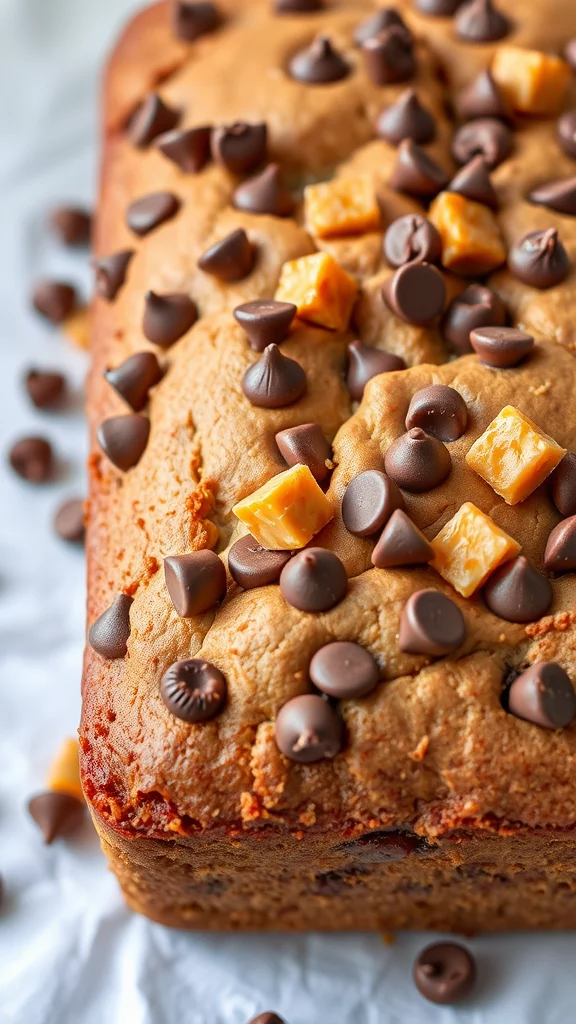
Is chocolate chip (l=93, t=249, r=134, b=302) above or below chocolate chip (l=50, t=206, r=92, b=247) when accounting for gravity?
above

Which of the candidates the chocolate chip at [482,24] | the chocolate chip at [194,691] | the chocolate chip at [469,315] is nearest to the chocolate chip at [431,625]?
the chocolate chip at [194,691]

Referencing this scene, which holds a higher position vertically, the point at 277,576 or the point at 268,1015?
the point at 277,576

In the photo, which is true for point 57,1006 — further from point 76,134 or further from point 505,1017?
point 76,134

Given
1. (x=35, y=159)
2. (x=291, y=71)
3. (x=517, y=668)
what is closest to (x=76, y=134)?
(x=35, y=159)

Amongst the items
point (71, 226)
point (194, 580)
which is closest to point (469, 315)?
point (194, 580)

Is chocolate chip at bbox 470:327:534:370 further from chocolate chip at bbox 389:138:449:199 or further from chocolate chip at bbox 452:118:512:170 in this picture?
chocolate chip at bbox 452:118:512:170

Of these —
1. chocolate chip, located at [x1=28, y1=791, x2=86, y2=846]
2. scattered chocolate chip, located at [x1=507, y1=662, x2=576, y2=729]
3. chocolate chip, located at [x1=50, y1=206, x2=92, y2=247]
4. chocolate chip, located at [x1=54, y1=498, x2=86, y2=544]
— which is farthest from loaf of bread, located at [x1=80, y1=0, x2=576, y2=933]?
chocolate chip, located at [x1=50, y1=206, x2=92, y2=247]
